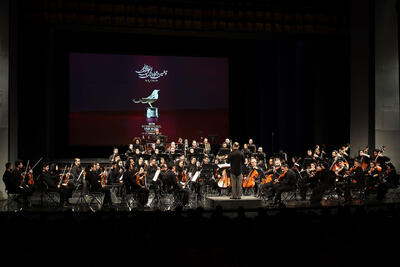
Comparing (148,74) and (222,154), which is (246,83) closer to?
(148,74)

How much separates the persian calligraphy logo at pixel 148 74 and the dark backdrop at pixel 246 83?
3.41 ft

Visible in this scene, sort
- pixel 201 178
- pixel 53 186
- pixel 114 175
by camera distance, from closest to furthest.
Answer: pixel 53 186
pixel 114 175
pixel 201 178

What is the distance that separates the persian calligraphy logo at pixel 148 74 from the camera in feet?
70.1

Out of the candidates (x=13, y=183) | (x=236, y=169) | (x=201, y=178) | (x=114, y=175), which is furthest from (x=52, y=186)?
(x=236, y=169)

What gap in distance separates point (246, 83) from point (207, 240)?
18.6 meters

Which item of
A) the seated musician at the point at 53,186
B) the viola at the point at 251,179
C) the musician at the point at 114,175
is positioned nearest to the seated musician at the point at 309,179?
the viola at the point at 251,179

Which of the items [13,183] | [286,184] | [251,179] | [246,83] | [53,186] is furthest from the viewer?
[246,83]

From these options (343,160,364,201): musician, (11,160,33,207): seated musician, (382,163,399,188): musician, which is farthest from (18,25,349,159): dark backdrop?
(343,160,364,201): musician

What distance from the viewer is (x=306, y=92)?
2131 centimetres

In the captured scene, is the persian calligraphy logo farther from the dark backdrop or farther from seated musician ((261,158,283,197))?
seated musician ((261,158,283,197))

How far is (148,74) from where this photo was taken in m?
21.4

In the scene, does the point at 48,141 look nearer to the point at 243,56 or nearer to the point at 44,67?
the point at 44,67

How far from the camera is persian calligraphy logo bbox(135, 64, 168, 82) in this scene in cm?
2135

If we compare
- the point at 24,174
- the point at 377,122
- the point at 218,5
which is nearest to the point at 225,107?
the point at 218,5
